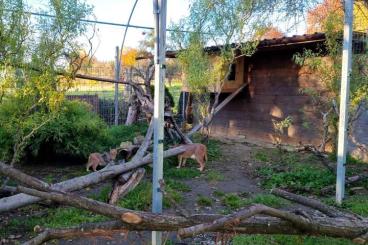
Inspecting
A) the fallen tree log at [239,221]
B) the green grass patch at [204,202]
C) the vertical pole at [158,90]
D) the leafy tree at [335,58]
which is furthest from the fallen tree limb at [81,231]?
the leafy tree at [335,58]

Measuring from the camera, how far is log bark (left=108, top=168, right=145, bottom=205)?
531cm

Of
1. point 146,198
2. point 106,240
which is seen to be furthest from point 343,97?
point 106,240

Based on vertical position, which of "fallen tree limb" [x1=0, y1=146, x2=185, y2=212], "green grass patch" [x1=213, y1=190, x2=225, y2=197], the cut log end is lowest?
"green grass patch" [x1=213, y1=190, x2=225, y2=197]

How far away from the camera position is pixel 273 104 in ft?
35.6

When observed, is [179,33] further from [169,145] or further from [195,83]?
[169,145]

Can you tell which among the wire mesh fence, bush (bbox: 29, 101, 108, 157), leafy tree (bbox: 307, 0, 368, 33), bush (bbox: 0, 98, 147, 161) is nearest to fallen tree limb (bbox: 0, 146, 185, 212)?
bush (bbox: 0, 98, 147, 161)

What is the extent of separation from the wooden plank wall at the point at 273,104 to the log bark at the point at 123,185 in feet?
16.4

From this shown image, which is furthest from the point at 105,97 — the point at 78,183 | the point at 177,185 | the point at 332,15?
the point at 78,183

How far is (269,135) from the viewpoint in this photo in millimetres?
11008

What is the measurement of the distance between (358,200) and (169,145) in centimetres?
410

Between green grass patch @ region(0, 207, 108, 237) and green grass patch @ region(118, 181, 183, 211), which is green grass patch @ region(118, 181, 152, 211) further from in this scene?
green grass patch @ region(0, 207, 108, 237)

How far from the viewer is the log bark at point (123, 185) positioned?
5312 mm

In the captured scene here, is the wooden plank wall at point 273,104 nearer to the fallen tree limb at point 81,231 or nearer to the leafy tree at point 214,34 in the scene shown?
the leafy tree at point 214,34

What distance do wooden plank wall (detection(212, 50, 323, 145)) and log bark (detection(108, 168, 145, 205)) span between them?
5013mm
